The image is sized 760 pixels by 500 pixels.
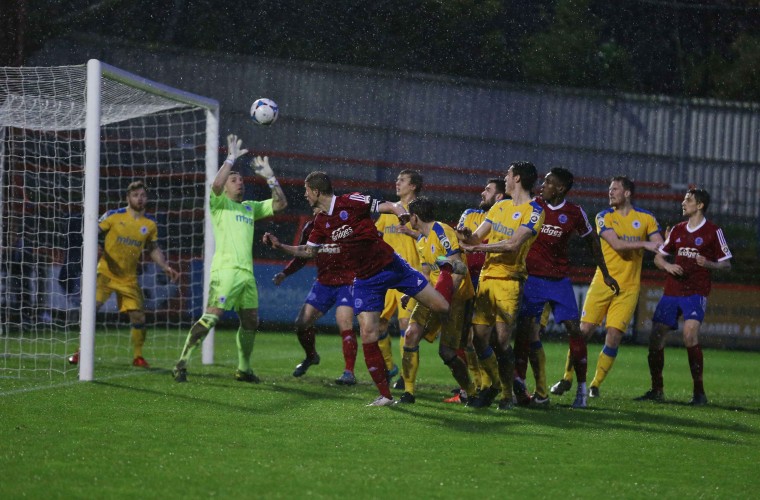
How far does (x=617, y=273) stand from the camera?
1032 cm

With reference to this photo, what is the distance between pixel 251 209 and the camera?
1048 cm

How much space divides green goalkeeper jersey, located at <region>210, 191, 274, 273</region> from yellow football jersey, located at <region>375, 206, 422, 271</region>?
4.41 feet

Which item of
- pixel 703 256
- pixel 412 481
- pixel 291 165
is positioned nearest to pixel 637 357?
pixel 703 256

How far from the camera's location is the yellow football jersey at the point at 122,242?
11.5 m

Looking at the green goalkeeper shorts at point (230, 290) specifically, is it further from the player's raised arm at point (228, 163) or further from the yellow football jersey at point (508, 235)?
the yellow football jersey at point (508, 235)

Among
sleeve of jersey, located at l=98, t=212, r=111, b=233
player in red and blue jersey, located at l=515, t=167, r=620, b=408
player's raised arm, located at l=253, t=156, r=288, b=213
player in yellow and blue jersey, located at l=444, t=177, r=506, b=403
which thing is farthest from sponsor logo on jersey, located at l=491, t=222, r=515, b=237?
sleeve of jersey, located at l=98, t=212, r=111, b=233

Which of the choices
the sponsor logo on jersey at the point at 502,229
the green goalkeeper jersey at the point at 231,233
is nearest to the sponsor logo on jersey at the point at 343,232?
the sponsor logo on jersey at the point at 502,229

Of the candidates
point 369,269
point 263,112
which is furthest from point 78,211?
point 369,269

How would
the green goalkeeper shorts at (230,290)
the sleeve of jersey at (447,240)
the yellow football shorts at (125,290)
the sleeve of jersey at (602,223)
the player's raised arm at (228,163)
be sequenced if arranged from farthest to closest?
1. the yellow football shorts at (125,290)
2. the sleeve of jersey at (602,223)
3. the green goalkeeper shorts at (230,290)
4. the player's raised arm at (228,163)
5. the sleeve of jersey at (447,240)

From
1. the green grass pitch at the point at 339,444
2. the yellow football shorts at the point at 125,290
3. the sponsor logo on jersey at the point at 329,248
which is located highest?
the sponsor logo on jersey at the point at 329,248

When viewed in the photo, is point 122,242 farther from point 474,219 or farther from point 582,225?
point 582,225

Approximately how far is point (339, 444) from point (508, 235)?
2675mm

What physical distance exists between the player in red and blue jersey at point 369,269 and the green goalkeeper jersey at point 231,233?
6.62 feet

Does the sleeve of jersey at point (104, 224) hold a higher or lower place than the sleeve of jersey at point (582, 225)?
lower
